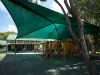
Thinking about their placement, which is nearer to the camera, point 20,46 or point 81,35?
point 81,35

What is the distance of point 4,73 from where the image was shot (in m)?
8.55

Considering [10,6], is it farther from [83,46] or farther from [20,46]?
[20,46]

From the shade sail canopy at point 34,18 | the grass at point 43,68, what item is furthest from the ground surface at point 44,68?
the shade sail canopy at point 34,18

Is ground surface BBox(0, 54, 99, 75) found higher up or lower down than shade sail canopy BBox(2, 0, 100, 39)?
lower down

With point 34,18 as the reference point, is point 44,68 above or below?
below

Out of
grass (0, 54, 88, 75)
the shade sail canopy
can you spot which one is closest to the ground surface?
grass (0, 54, 88, 75)

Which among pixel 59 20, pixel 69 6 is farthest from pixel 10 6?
pixel 69 6

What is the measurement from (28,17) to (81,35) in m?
4.85

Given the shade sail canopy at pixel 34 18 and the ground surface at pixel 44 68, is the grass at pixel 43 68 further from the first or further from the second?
the shade sail canopy at pixel 34 18

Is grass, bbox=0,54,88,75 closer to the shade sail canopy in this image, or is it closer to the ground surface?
the ground surface

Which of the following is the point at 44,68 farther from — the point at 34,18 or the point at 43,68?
the point at 34,18

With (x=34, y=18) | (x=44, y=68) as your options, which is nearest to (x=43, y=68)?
(x=44, y=68)

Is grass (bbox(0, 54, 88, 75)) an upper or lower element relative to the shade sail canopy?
lower

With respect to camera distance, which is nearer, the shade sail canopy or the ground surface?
the ground surface
